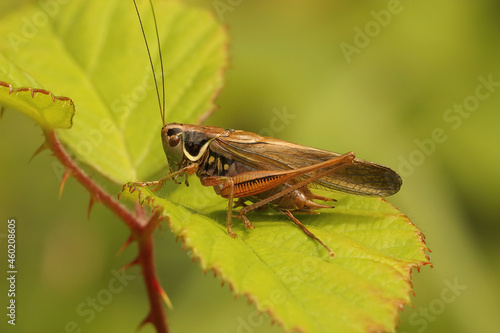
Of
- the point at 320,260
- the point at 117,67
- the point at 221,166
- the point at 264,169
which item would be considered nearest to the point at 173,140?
the point at 221,166

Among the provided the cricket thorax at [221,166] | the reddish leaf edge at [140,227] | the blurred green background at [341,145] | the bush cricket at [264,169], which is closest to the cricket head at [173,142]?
the bush cricket at [264,169]

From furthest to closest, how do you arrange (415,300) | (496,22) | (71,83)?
(496,22) < (415,300) < (71,83)

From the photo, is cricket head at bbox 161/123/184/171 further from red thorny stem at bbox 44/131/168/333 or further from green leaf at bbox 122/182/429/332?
red thorny stem at bbox 44/131/168/333

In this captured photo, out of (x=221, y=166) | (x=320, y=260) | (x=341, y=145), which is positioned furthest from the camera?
(x=341, y=145)

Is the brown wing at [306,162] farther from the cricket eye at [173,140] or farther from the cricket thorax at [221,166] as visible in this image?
the cricket eye at [173,140]

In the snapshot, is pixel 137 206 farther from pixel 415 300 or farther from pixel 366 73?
pixel 366 73

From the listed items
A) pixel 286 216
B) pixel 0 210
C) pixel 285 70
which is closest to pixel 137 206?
pixel 286 216

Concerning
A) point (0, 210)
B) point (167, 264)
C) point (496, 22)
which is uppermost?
point (496, 22)

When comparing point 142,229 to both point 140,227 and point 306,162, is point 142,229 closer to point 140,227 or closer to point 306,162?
point 140,227
